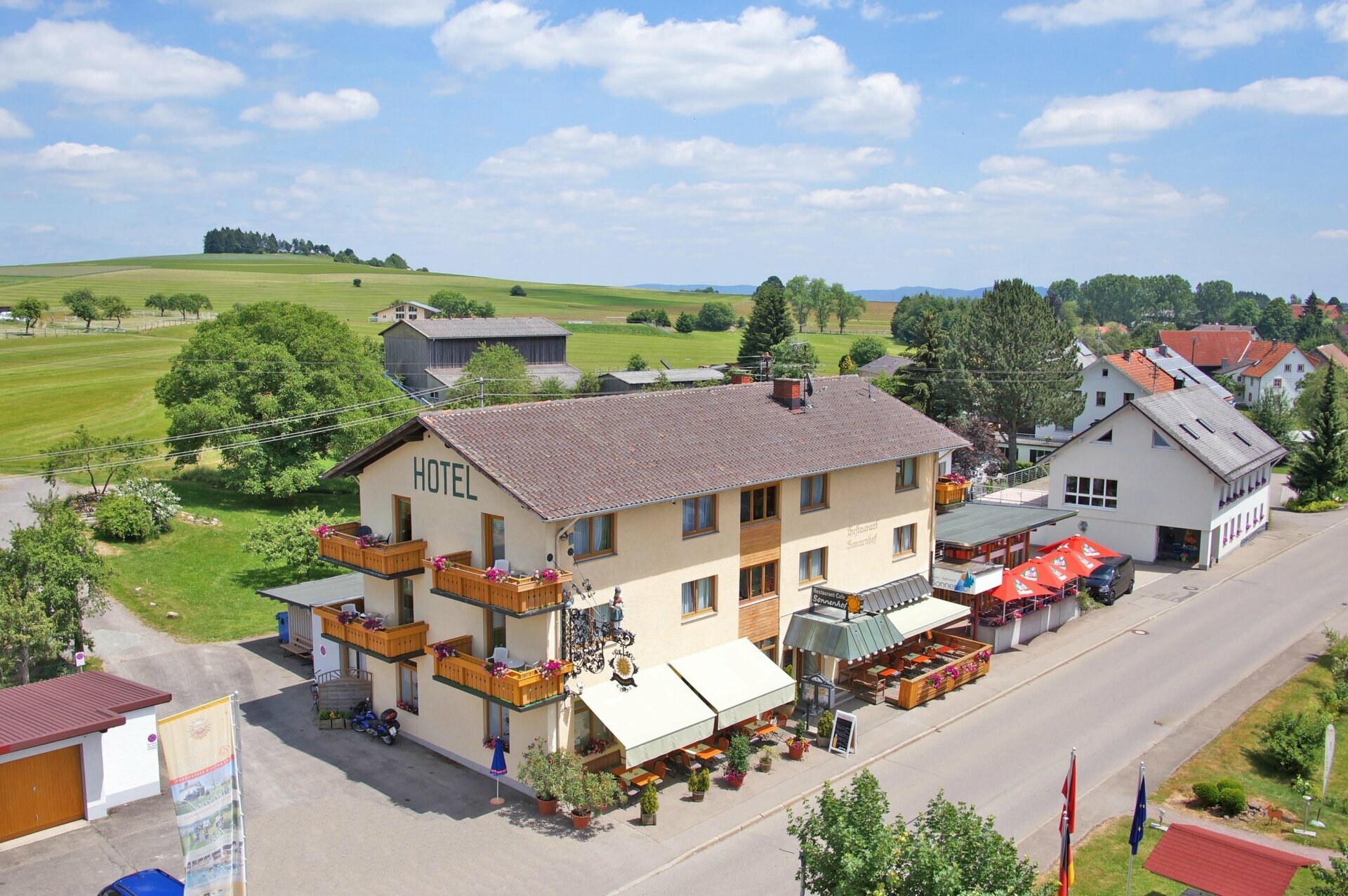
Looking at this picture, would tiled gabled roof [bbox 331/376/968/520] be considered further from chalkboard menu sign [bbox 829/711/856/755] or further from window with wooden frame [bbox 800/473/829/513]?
chalkboard menu sign [bbox 829/711/856/755]

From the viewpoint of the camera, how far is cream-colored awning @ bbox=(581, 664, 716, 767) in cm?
2509

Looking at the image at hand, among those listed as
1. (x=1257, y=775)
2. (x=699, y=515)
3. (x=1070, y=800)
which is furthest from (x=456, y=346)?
(x=1070, y=800)

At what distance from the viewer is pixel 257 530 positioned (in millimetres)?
44688

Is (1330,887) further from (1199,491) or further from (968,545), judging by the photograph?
(1199,491)

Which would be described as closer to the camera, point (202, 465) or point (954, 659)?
point (954, 659)

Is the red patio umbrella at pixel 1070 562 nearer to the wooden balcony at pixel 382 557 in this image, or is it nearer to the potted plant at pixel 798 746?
the potted plant at pixel 798 746

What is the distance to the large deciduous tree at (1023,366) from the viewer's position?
2790 inches

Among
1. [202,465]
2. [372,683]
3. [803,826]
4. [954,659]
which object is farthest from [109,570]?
[202,465]

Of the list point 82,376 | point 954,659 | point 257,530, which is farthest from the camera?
point 82,376

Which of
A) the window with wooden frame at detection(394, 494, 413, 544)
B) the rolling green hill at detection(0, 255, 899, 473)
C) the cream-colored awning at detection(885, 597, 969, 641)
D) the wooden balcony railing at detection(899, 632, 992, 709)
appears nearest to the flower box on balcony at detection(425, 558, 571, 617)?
the window with wooden frame at detection(394, 494, 413, 544)

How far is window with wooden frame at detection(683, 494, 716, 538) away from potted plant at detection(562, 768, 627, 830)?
7395mm

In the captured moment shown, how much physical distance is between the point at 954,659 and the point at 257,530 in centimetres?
3130

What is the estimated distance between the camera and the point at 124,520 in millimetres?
49000

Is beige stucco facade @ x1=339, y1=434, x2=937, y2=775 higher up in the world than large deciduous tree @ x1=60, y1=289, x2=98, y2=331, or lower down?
lower down
